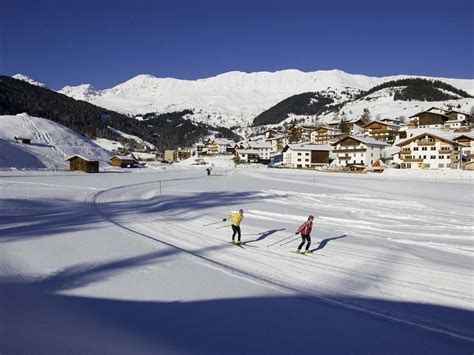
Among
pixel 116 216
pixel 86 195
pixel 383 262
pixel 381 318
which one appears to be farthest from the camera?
pixel 86 195

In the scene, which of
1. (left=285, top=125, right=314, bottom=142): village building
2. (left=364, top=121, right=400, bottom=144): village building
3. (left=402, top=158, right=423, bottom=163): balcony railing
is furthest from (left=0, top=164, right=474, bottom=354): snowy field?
(left=285, top=125, right=314, bottom=142): village building

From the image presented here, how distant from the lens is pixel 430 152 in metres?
66.1

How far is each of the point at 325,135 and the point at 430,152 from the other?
177 feet

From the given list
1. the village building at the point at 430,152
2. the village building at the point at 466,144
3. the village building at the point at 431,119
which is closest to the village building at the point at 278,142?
the village building at the point at 431,119

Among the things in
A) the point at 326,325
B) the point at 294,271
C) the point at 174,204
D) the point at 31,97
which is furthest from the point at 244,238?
the point at 31,97

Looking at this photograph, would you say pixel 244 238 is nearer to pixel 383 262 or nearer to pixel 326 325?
pixel 383 262

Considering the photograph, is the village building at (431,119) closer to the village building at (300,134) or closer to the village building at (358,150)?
the village building at (358,150)

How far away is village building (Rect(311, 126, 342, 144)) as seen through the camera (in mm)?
117062

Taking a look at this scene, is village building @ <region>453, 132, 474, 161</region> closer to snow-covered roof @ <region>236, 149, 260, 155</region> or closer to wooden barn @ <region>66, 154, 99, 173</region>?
snow-covered roof @ <region>236, 149, 260, 155</region>

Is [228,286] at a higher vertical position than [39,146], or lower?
lower

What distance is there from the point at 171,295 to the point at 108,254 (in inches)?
172

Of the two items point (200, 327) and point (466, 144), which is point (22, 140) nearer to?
point (200, 327)

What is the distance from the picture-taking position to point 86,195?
30.0 meters

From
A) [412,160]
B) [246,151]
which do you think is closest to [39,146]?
[246,151]
